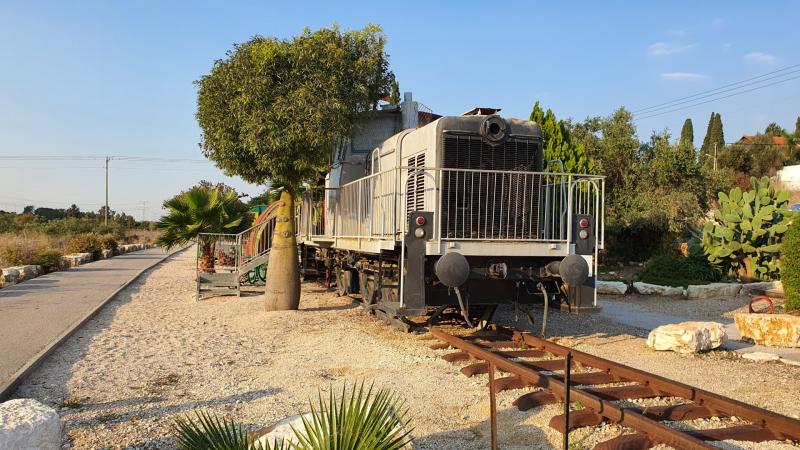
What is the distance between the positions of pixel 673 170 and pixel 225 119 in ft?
55.2

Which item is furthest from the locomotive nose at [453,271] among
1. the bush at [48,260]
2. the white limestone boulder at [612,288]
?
the bush at [48,260]

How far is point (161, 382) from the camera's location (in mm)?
6625

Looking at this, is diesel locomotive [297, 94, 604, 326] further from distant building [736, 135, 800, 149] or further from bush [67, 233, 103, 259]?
distant building [736, 135, 800, 149]

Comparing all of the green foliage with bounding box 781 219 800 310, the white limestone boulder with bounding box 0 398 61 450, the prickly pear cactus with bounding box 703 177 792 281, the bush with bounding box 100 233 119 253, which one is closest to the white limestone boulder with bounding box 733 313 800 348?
the green foliage with bounding box 781 219 800 310

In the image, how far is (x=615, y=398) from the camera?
19.2 feet

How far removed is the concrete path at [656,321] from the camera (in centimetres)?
894

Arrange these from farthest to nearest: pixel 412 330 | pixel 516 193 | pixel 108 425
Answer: pixel 412 330 < pixel 516 193 < pixel 108 425

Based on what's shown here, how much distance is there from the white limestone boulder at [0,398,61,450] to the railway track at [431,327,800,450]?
2.88 meters

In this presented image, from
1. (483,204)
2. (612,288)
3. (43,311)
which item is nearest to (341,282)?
(483,204)

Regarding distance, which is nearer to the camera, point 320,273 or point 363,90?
Answer: point 363,90

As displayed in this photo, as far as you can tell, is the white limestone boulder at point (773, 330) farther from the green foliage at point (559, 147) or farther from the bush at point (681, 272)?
the green foliage at point (559, 147)

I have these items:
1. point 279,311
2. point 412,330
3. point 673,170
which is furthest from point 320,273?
point 673,170

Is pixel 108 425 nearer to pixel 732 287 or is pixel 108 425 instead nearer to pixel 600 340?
pixel 600 340

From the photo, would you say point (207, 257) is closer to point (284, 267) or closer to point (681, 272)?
point (284, 267)
